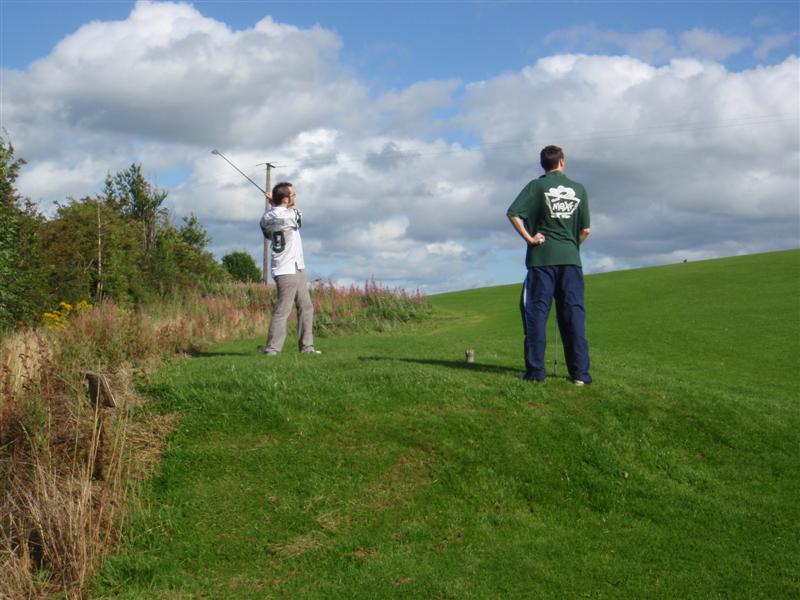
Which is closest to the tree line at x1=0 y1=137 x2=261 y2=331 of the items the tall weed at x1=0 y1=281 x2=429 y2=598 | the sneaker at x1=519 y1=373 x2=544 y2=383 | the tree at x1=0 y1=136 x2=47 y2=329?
the tree at x1=0 y1=136 x2=47 y2=329

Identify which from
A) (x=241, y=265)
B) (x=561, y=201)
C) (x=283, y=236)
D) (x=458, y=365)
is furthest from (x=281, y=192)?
(x=241, y=265)

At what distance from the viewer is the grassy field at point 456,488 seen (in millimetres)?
5711

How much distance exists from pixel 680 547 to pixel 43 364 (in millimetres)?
8126

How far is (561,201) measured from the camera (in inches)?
340

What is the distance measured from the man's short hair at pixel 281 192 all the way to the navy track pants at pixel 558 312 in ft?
13.8

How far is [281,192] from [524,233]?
421 centimetres

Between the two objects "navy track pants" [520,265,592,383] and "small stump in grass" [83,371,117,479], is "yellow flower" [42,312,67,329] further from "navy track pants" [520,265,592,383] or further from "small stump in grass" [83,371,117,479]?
"navy track pants" [520,265,592,383]

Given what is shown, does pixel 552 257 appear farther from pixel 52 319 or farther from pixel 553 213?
pixel 52 319

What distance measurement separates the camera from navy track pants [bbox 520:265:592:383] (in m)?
8.67

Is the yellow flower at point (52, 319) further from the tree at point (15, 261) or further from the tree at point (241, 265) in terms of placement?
the tree at point (241, 265)

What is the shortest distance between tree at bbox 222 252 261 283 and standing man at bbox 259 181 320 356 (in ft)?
139

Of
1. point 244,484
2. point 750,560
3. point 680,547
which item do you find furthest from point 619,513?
point 244,484

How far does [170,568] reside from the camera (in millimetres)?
6051

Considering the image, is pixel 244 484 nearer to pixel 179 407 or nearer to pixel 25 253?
pixel 179 407
